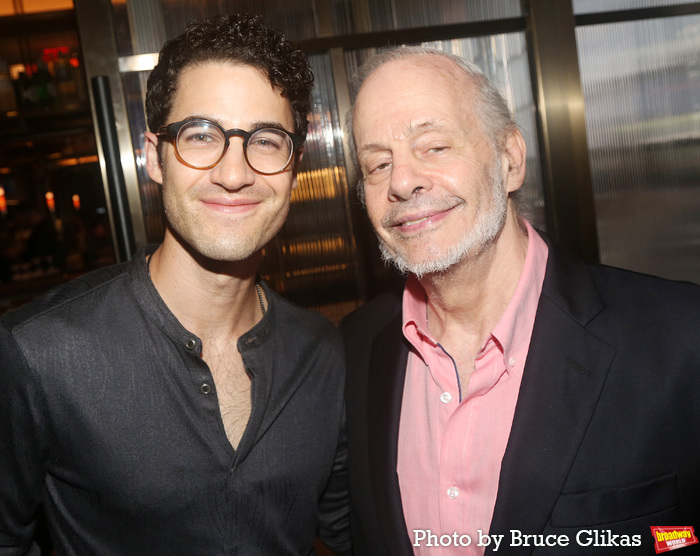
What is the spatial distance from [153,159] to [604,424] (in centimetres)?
147

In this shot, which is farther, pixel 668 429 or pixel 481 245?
pixel 481 245

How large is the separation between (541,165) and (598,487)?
192cm

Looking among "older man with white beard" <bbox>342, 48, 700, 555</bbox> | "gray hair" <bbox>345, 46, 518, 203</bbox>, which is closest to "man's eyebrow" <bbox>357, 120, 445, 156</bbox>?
"older man with white beard" <bbox>342, 48, 700, 555</bbox>

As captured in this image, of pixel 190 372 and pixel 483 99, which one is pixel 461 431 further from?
pixel 483 99

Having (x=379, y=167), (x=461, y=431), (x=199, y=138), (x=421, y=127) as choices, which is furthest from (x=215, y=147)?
(x=461, y=431)

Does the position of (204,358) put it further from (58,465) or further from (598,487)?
(598,487)

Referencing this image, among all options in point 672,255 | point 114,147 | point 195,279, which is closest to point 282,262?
point 114,147

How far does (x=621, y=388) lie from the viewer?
1.36 meters

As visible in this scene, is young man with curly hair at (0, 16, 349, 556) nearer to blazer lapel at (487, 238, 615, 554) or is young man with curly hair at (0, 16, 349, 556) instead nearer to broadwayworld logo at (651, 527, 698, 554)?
blazer lapel at (487, 238, 615, 554)

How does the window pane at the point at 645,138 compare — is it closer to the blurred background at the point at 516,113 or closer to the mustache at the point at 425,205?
the blurred background at the point at 516,113

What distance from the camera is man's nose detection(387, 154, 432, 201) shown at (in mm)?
1539

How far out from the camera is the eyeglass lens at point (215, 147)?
1584 mm

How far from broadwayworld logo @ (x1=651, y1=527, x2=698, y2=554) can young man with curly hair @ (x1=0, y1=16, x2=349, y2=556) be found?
2.93 feet

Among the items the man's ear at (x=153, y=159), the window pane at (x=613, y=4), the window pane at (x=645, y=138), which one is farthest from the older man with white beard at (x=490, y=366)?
the window pane at (x=613, y=4)
